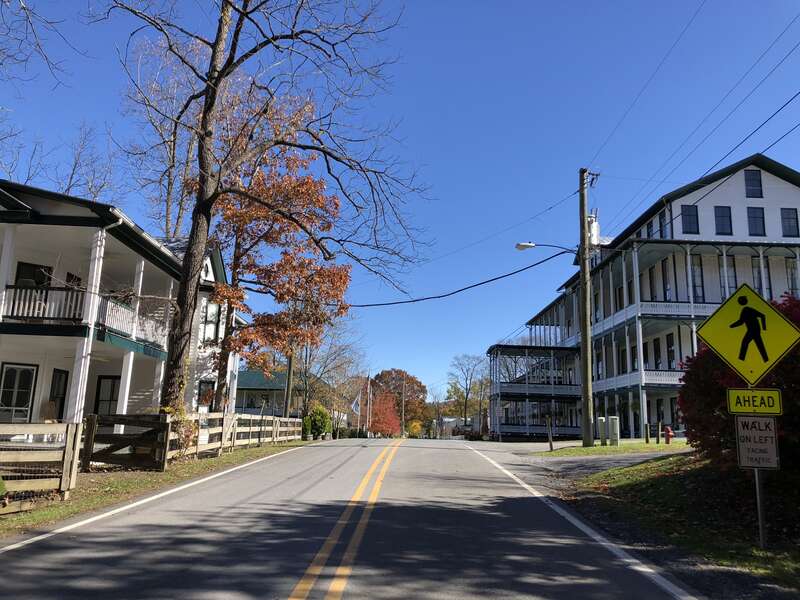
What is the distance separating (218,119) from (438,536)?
15.1 m

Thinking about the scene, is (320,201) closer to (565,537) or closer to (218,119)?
(218,119)

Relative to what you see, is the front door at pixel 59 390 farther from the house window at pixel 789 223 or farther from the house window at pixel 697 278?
the house window at pixel 789 223

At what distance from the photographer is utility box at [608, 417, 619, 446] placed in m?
23.2

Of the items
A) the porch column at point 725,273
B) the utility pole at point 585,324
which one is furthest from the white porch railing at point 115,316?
the porch column at point 725,273

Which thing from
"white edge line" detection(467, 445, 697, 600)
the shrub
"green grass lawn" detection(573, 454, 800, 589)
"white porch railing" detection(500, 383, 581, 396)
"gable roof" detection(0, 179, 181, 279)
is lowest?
"white edge line" detection(467, 445, 697, 600)

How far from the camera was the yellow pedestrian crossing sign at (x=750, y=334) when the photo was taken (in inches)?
292

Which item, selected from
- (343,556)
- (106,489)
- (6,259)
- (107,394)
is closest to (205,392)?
(107,394)

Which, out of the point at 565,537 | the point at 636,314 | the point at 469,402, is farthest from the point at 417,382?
the point at 565,537

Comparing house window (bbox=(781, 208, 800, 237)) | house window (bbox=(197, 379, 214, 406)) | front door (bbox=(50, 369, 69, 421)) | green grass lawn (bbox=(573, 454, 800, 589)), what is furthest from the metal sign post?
house window (bbox=(781, 208, 800, 237))

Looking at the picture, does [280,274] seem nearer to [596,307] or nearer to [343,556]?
[343,556]

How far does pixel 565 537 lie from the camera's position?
7633 mm

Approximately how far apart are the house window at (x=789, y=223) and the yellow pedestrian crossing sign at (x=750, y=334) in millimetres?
34526

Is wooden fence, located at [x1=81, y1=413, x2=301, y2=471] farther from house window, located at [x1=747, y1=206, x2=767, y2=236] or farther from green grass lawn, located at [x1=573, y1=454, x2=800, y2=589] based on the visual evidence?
house window, located at [x1=747, y1=206, x2=767, y2=236]

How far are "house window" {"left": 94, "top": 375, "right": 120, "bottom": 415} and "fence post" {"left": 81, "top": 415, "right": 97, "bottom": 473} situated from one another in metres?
12.8
